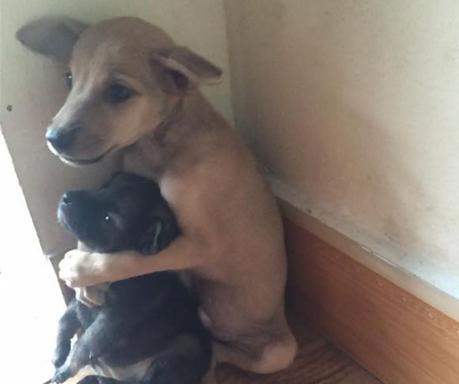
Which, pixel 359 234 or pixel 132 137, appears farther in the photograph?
pixel 359 234

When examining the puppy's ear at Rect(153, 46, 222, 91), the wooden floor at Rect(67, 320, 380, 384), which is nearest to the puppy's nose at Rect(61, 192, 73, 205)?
the puppy's ear at Rect(153, 46, 222, 91)

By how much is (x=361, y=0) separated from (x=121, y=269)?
0.51m

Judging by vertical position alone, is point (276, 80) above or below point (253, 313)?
above

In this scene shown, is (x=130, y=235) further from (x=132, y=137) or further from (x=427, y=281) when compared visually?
(x=427, y=281)

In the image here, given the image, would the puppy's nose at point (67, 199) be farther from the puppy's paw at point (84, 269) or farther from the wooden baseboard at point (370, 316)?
the wooden baseboard at point (370, 316)

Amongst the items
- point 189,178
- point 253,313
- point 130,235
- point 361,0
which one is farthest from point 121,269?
point 361,0

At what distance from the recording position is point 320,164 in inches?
43.3

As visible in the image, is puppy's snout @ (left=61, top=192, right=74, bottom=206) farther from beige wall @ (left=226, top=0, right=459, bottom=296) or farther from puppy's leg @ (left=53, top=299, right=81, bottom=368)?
beige wall @ (left=226, top=0, right=459, bottom=296)

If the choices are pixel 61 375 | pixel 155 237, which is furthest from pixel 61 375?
pixel 155 237

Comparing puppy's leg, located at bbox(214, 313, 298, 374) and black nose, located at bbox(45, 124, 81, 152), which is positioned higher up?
black nose, located at bbox(45, 124, 81, 152)

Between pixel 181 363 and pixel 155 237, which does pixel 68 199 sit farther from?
pixel 181 363

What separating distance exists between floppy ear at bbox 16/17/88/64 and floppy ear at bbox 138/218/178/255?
28 cm

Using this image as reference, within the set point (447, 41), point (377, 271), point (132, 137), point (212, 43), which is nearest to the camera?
point (447, 41)

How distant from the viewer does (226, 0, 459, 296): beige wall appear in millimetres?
848
